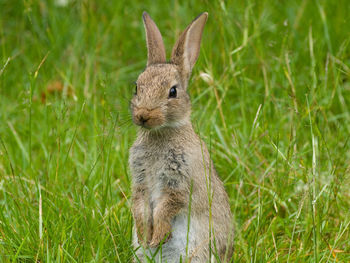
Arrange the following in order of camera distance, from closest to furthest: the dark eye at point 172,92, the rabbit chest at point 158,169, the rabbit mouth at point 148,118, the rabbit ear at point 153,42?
the rabbit mouth at point 148,118, the rabbit chest at point 158,169, the dark eye at point 172,92, the rabbit ear at point 153,42

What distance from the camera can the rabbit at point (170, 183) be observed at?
3.90m

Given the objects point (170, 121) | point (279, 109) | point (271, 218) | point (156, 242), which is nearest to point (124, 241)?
point (156, 242)

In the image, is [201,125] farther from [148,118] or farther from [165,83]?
[148,118]

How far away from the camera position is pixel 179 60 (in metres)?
4.33

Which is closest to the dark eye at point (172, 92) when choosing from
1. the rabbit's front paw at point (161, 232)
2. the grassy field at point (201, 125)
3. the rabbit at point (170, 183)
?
the rabbit at point (170, 183)

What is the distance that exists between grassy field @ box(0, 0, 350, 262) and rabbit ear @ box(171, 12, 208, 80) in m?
0.45

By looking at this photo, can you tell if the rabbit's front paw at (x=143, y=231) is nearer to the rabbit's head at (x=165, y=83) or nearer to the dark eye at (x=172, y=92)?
the rabbit's head at (x=165, y=83)

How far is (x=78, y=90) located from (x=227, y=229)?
224 centimetres

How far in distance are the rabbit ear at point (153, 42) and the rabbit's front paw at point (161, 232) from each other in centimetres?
116

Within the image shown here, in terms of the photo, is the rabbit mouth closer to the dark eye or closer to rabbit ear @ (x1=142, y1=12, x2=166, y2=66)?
the dark eye

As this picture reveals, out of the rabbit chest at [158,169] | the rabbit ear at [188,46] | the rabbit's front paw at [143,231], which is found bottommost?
the rabbit's front paw at [143,231]

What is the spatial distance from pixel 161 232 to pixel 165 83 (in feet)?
3.01

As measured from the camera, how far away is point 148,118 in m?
3.82

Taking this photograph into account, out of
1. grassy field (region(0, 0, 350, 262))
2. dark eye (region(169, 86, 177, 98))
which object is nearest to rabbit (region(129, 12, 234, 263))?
dark eye (region(169, 86, 177, 98))
